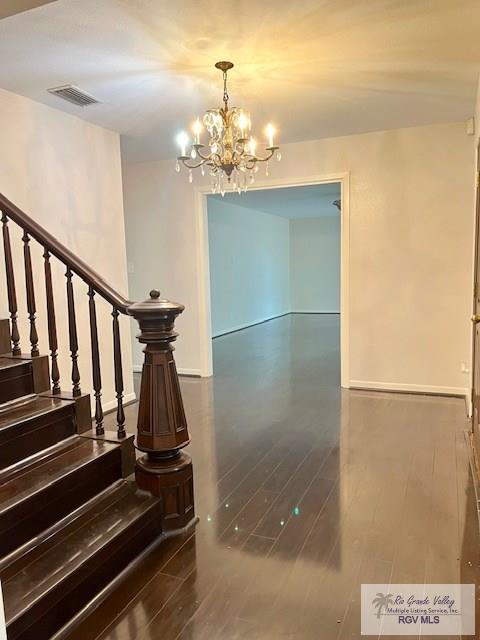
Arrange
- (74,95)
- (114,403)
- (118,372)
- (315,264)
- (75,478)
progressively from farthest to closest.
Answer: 1. (315,264)
2. (114,403)
3. (74,95)
4. (118,372)
5. (75,478)

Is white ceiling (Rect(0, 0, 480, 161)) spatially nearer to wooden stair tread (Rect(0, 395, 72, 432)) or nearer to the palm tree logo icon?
wooden stair tread (Rect(0, 395, 72, 432))

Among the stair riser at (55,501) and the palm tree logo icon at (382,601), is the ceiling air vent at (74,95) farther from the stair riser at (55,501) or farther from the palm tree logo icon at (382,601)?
the palm tree logo icon at (382,601)

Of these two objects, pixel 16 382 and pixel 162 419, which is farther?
pixel 16 382

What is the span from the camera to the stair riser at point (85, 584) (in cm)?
163

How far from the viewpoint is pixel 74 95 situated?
11.3 feet

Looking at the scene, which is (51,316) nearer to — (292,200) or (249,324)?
(292,200)

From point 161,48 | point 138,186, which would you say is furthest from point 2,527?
point 138,186

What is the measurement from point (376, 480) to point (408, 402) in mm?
1781

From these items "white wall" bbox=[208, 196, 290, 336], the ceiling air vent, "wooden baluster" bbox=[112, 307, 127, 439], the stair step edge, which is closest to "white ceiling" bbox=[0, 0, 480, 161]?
the ceiling air vent

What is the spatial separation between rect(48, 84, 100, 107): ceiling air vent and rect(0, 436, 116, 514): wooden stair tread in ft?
7.89

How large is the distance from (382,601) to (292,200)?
7.32 metres

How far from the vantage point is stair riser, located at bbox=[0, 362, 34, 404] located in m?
2.51

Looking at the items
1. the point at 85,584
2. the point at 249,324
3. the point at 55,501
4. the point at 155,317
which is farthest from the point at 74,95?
the point at 249,324

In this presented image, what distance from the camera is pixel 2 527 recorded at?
1.81 m
